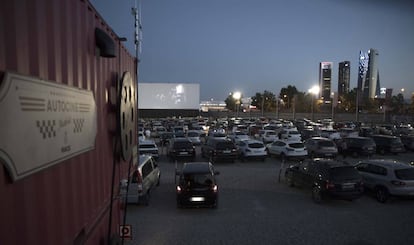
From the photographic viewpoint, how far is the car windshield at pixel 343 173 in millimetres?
12883

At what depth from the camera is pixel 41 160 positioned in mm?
2893

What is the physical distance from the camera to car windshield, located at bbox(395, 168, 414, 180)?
42.5ft

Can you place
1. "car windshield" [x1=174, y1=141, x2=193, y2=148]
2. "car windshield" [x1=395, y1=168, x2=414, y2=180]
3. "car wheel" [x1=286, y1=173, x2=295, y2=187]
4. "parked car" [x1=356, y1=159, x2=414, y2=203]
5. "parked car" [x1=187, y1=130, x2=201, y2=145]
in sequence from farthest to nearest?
"parked car" [x1=187, y1=130, x2=201, y2=145], "car windshield" [x1=174, y1=141, x2=193, y2=148], "car wheel" [x1=286, y1=173, x2=295, y2=187], "car windshield" [x1=395, y1=168, x2=414, y2=180], "parked car" [x1=356, y1=159, x2=414, y2=203]

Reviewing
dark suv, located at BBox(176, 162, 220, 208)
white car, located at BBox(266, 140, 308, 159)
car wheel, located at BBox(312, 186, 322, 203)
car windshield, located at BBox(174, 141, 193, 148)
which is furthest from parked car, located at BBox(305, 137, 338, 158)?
dark suv, located at BBox(176, 162, 220, 208)

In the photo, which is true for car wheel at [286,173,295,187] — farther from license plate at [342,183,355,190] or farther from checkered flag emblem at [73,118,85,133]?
checkered flag emblem at [73,118,85,133]

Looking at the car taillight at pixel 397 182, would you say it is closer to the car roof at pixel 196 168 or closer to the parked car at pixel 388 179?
the parked car at pixel 388 179

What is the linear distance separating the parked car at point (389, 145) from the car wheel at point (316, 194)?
16.3m

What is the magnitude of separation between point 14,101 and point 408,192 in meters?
13.5

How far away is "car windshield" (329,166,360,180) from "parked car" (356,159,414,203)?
123 cm

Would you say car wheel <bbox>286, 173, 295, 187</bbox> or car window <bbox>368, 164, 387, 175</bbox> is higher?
car window <bbox>368, 164, 387, 175</bbox>

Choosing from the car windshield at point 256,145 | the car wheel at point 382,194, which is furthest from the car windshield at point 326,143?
the car wheel at point 382,194

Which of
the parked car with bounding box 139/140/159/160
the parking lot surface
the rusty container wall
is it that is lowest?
the parking lot surface

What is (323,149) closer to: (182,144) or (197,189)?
(182,144)

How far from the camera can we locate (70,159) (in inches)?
144
